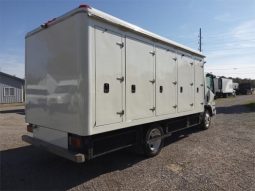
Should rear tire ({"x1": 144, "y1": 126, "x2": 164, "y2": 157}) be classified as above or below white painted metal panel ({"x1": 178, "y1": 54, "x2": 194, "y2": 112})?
below

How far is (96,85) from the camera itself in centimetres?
488

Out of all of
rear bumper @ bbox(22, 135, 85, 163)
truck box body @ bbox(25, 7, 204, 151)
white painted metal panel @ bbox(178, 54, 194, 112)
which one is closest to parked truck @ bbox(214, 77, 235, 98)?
white painted metal panel @ bbox(178, 54, 194, 112)

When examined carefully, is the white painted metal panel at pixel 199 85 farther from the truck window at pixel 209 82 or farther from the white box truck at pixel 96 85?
the white box truck at pixel 96 85

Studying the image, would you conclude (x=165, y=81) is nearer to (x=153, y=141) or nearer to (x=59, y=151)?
(x=153, y=141)

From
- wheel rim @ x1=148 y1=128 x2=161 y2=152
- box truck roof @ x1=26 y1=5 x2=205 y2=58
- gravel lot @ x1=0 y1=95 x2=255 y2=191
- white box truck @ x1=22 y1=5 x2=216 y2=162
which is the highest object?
box truck roof @ x1=26 y1=5 x2=205 y2=58

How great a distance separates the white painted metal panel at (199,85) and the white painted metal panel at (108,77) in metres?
4.56

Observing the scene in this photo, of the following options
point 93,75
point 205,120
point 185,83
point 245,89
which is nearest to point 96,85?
point 93,75

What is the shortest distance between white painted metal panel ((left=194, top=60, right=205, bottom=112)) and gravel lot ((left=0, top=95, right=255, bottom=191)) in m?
1.71

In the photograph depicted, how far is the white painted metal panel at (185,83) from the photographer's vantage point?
802 cm

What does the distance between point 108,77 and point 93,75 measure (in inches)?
18.1

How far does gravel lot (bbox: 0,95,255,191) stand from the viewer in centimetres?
494

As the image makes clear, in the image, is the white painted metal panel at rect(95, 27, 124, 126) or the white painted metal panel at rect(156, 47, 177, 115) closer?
the white painted metal panel at rect(95, 27, 124, 126)

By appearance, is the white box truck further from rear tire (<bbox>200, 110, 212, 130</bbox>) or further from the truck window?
the truck window

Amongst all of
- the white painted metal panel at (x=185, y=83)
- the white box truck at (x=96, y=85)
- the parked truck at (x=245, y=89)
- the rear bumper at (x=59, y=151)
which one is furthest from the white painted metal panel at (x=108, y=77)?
the parked truck at (x=245, y=89)
